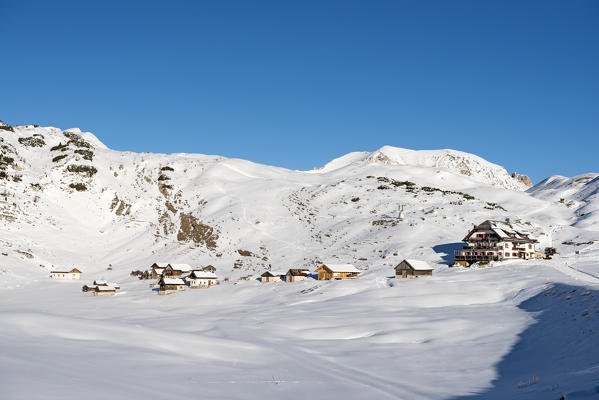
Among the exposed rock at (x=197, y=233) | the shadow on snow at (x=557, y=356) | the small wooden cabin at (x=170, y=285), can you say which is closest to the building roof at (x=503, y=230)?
the shadow on snow at (x=557, y=356)

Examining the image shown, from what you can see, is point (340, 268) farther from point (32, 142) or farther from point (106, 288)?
point (32, 142)

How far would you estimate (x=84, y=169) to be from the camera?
140 m

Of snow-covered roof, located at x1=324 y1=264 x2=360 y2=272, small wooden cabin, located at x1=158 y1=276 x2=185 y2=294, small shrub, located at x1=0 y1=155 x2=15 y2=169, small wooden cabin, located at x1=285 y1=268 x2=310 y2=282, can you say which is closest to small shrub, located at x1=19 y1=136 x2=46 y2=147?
small shrub, located at x1=0 y1=155 x2=15 y2=169

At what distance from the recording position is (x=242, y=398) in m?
14.7

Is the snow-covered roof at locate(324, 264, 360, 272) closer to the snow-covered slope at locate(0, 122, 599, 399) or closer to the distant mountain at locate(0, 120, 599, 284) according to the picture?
the snow-covered slope at locate(0, 122, 599, 399)

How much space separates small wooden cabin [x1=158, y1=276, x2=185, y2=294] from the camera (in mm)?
74312

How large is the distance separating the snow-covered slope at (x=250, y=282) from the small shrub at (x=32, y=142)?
0.63 metres

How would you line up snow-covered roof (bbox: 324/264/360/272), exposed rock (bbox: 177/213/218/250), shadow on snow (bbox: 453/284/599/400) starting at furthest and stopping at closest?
exposed rock (bbox: 177/213/218/250) → snow-covered roof (bbox: 324/264/360/272) → shadow on snow (bbox: 453/284/599/400)

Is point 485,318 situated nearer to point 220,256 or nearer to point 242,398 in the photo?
Answer: point 242,398

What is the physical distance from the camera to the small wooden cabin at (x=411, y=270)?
7188 cm

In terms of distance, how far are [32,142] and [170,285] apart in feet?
347

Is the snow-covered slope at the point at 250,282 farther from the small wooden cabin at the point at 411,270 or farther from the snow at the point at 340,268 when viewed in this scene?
the snow at the point at 340,268

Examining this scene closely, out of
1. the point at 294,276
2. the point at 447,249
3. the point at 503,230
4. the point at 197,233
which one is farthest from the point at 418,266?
the point at 197,233

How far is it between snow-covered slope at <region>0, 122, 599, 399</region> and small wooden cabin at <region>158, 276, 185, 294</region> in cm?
446
